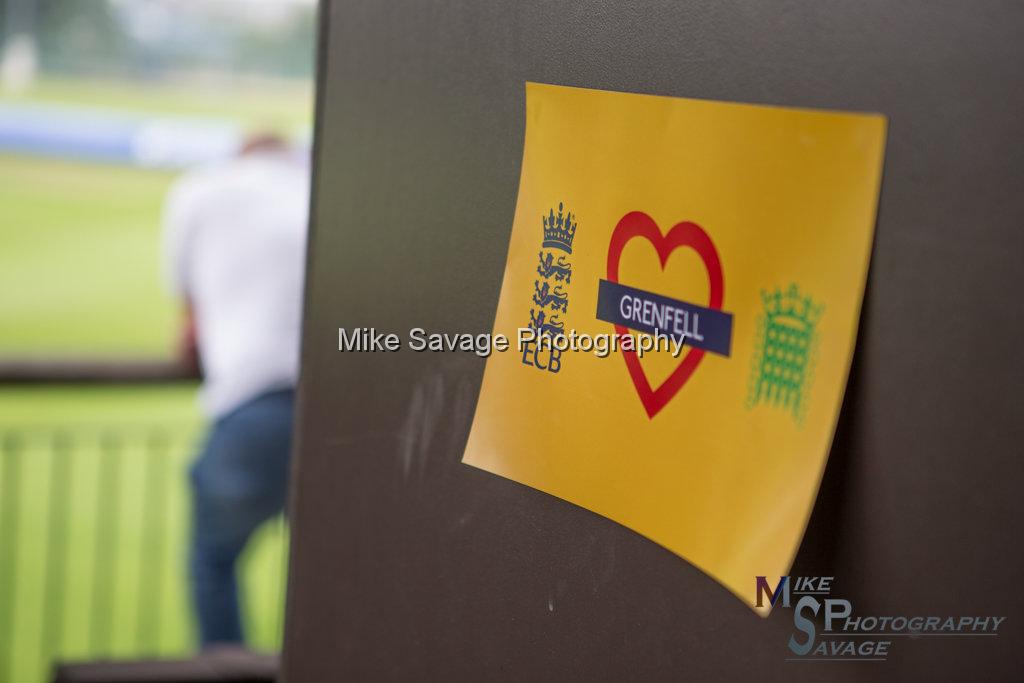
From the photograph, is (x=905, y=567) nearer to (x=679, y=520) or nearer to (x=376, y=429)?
(x=679, y=520)

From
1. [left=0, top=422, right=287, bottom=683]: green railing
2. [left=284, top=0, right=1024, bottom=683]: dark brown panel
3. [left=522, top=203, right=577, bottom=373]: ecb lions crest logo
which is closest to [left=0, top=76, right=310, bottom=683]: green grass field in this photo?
[left=0, top=422, right=287, bottom=683]: green railing

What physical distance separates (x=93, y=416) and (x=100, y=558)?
2.12 m

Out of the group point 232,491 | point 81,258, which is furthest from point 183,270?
point 81,258

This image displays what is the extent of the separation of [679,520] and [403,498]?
19 cm

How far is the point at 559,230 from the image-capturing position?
1.47ft

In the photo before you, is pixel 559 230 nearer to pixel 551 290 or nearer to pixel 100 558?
pixel 551 290

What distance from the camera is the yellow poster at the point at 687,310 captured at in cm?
35

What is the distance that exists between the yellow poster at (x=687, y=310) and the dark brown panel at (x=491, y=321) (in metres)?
0.01

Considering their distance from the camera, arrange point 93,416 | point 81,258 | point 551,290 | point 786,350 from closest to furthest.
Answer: point 786,350 → point 551,290 → point 93,416 → point 81,258

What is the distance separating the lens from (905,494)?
0.36 m

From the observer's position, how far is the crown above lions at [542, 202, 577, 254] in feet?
1.46

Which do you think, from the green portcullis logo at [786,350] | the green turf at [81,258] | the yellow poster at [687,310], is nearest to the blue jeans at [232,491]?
the yellow poster at [687,310]

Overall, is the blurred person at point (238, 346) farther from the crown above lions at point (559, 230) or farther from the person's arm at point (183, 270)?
the crown above lions at point (559, 230)

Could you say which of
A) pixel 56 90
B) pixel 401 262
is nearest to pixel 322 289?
pixel 401 262
